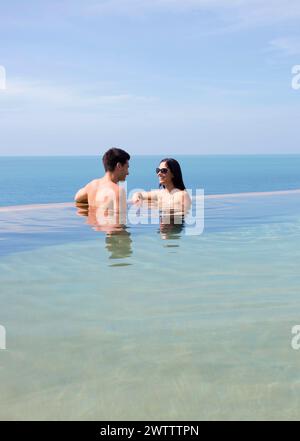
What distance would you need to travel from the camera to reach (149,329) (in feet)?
10.4

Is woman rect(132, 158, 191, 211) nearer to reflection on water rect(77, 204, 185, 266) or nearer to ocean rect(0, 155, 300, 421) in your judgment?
reflection on water rect(77, 204, 185, 266)

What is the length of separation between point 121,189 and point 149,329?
4.86m

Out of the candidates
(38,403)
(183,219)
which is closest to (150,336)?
A: (38,403)

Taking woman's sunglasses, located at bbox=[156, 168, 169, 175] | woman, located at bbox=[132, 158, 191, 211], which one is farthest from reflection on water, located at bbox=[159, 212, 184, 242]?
woman's sunglasses, located at bbox=[156, 168, 169, 175]

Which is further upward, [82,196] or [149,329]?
[82,196]

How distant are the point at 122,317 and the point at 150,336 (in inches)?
14.9

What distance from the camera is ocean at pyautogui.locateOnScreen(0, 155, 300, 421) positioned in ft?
7.59

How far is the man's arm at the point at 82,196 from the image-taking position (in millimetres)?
9290

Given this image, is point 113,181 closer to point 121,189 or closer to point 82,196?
point 121,189

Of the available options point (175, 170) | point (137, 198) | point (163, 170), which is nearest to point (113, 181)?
point (163, 170)

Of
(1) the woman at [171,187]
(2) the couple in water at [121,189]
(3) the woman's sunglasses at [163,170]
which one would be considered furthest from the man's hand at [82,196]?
(3) the woman's sunglasses at [163,170]

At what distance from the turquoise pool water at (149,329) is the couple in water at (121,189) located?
1.88 m

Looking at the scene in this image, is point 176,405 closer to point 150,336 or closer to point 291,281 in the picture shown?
point 150,336
